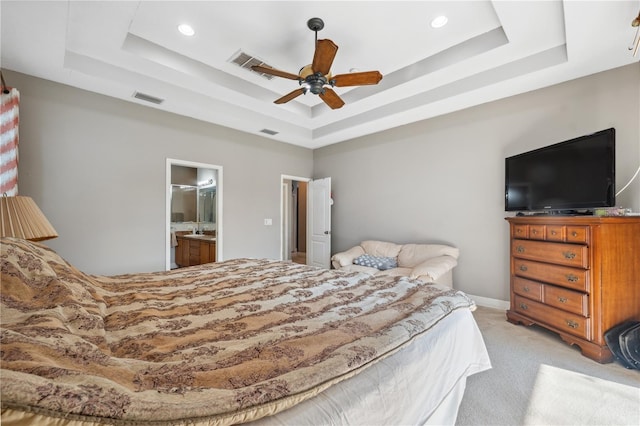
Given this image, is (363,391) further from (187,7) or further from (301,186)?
(301,186)

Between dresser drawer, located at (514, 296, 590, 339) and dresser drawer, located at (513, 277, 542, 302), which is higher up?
dresser drawer, located at (513, 277, 542, 302)

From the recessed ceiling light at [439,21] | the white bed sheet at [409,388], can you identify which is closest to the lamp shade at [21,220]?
the white bed sheet at [409,388]

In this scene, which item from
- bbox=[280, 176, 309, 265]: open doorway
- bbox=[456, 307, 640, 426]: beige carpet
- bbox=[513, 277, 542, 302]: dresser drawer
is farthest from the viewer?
bbox=[280, 176, 309, 265]: open doorway

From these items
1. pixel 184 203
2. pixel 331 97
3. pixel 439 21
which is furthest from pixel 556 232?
pixel 184 203

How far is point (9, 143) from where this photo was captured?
2.56 m

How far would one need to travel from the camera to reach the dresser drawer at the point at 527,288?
2.71 metres

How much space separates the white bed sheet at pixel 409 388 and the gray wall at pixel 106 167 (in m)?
3.76

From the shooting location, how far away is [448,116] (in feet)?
13.3

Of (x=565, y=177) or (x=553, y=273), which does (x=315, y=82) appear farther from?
(x=553, y=273)

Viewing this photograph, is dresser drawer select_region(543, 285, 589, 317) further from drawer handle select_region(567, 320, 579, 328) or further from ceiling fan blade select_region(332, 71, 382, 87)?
ceiling fan blade select_region(332, 71, 382, 87)

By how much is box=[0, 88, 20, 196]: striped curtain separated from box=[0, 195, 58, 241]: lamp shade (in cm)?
107

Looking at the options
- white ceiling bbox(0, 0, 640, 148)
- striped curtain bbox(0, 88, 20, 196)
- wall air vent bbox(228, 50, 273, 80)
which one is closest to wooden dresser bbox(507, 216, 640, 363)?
white ceiling bbox(0, 0, 640, 148)

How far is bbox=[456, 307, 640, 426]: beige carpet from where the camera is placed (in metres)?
1.64

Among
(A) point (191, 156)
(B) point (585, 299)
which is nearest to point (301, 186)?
(A) point (191, 156)
